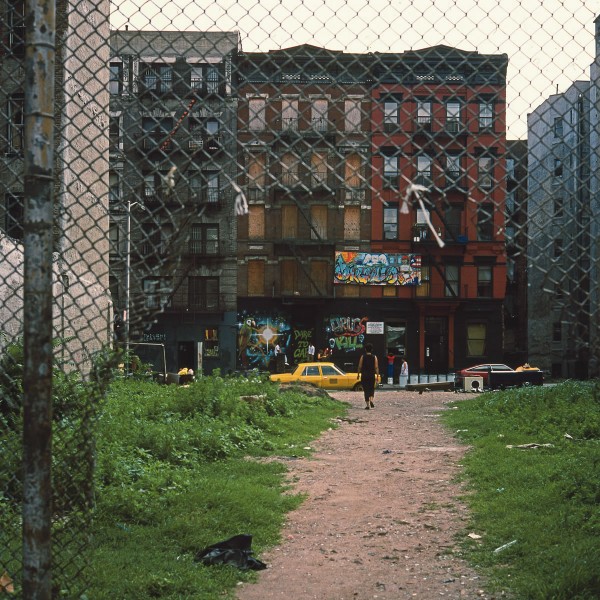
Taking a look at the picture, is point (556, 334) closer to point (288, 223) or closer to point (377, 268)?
point (377, 268)

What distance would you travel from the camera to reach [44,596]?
333 cm

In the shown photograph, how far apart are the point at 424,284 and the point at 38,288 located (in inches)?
1603

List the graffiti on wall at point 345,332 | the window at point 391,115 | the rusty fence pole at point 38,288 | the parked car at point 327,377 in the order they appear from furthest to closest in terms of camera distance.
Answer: the graffiti on wall at point 345,332
the parked car at point 327,377
the window at point 391,115
the rusty fence pole at point 38,288

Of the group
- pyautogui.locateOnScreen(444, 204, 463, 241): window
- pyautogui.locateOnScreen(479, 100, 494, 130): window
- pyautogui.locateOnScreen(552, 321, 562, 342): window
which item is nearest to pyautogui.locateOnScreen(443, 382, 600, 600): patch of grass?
Result: pyautogui.locateOnScreen(479, 100, 494, 130): window

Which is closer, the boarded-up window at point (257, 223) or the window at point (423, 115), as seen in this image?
the window at point (423, 115)

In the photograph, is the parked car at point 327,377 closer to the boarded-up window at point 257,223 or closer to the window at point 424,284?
the window at point 424,284

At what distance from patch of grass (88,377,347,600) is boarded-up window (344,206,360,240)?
1136 inches

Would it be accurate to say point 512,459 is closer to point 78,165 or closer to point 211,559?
point 211,559

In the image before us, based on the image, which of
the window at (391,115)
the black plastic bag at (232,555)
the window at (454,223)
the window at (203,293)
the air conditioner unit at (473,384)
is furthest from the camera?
the window at (203,293)

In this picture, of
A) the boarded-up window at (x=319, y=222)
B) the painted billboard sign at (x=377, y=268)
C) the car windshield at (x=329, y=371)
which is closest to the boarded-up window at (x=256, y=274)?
the boarded-up window at (x=319, y=222)

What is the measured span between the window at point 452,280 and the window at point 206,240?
12.7 m

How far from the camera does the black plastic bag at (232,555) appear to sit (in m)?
6.15

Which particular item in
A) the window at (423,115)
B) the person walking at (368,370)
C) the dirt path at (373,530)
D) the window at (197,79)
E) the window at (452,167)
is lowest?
the dirt path at (373,530)

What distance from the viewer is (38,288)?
3.43m
